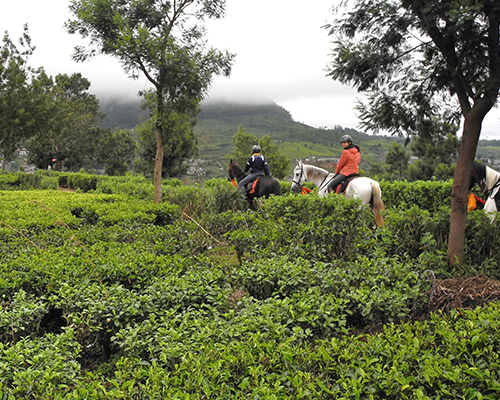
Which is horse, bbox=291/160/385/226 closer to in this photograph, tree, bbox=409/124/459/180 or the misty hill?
tree, bbox=409/124/459/180

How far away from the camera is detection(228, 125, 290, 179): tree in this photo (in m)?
47.0

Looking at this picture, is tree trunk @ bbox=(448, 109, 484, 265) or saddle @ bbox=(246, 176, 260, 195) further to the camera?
saddle @ bbox=(246, 176, 260, 195)

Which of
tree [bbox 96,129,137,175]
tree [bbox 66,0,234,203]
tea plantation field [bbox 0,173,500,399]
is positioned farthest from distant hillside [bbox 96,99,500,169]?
tea plantation field [bbox 0,173,500,399]

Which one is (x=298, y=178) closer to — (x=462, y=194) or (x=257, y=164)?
(x=257, y=164)

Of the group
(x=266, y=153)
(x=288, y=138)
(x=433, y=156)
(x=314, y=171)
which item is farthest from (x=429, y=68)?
(x=288, y=138)

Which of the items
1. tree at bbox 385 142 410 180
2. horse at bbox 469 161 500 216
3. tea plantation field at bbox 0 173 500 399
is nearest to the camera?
tea plantation field at bbox 0 173 500 399

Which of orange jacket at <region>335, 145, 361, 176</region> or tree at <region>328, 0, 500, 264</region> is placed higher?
tree at <region>328, 0, 500, 264</region>

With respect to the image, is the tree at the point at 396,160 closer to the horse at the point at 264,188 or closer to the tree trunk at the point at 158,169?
the horse at the point at 264,188

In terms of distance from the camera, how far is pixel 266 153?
47375 mm

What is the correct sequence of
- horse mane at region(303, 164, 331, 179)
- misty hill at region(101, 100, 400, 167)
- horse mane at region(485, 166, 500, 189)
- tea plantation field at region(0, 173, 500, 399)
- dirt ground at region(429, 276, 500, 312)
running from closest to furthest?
tea plantation field at region(0, 173, 500, 399) < dirt ground at region(429, 276, 500, 312) < horse mane at region(485, 166, 500, 189) < horse mane at region(303, 164, 331, 179) < misty hill at region(101, 100, 400, 167)

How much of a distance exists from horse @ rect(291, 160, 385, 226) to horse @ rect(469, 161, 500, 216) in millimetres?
1937

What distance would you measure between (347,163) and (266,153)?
126ft

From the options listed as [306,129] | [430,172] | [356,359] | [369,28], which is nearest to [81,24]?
[369,28]

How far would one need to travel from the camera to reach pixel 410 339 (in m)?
2.89
